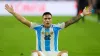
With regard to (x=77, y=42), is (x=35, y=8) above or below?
above

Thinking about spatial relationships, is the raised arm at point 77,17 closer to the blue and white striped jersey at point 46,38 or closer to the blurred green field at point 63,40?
the blue and white striped jersey at point 46,38

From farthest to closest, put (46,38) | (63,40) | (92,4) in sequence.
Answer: (92,4) < (63,40) < (46,38)

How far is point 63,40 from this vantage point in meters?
16.1

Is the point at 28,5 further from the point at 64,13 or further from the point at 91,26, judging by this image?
the point at 91,26

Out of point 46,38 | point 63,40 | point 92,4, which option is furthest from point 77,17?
point 92,4

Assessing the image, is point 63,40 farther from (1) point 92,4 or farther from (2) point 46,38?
(1) point 92,4

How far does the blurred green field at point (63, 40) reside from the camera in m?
13.5

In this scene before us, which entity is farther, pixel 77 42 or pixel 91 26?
pixel 91 26

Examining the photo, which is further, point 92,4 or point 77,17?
point 92,4

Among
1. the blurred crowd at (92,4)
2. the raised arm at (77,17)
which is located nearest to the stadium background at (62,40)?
the raised arm at (77,17)

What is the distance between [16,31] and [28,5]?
8299mm

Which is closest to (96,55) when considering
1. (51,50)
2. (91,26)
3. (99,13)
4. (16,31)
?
(51,50)

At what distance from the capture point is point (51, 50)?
30.5ft

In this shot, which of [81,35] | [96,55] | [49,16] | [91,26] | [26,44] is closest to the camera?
[49,16]
